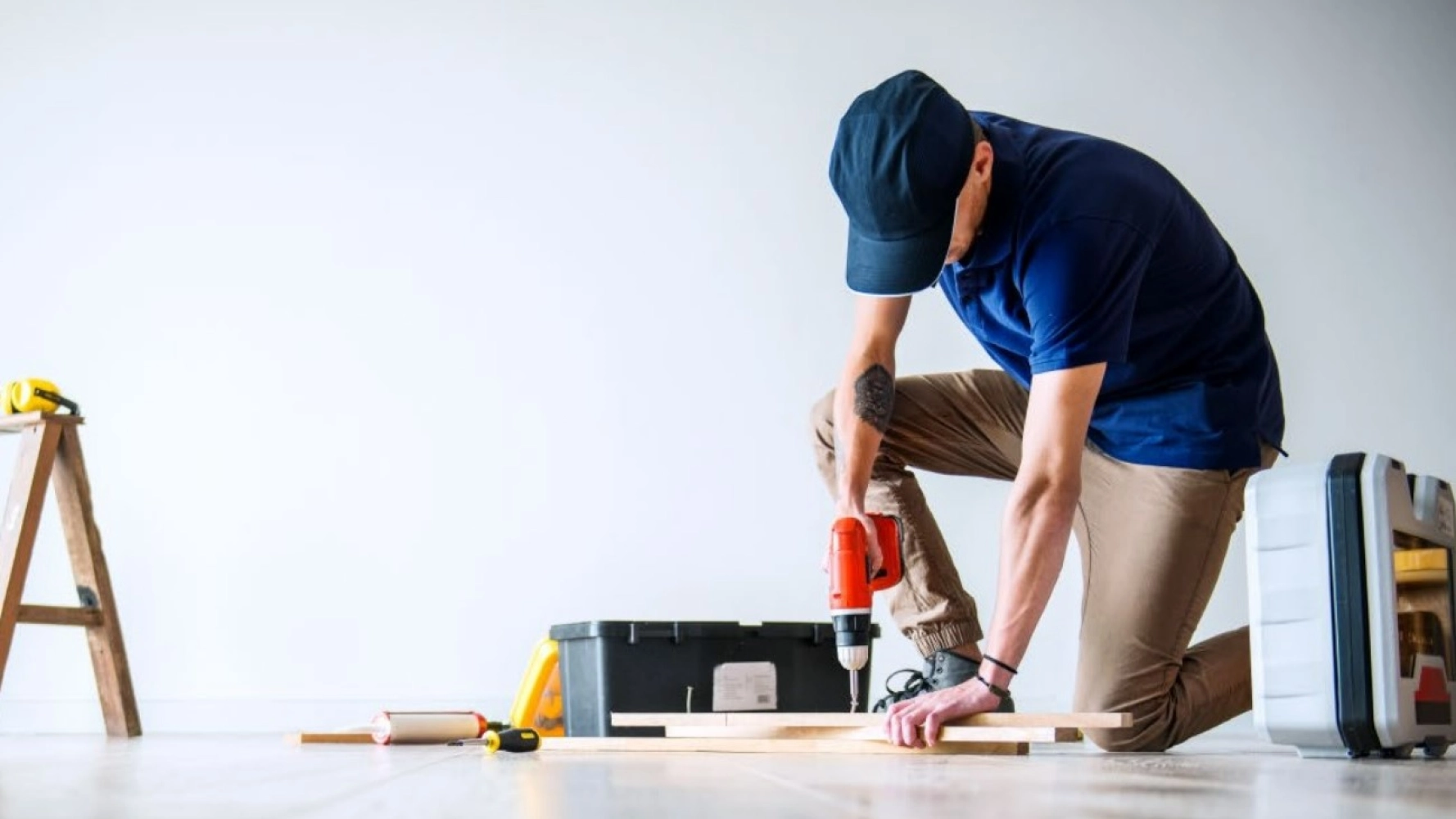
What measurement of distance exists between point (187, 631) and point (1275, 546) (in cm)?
369

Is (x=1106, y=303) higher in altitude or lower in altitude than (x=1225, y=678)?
higher

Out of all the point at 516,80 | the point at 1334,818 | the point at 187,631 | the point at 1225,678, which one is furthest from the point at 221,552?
the point at 1334,818

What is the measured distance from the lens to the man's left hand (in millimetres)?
2143

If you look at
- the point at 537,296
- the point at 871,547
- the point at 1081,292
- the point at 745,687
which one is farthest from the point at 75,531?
the point at 1081,292

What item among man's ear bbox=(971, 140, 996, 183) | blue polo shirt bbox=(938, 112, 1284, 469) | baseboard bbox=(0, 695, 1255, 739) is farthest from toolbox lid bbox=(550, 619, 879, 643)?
baseboard bbox=(0, 695, 1255, 739)

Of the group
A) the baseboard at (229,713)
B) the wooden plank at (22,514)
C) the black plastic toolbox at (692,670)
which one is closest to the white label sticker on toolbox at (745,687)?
the black plastic toolbox at (692,670)

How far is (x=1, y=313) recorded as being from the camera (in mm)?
4977

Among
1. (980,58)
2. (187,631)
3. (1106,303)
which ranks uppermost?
(980,58)

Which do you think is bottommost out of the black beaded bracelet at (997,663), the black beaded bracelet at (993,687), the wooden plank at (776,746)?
the wooden plank at (776,746)

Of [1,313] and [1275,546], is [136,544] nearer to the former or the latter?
[1,313]

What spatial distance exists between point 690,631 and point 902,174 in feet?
4.66

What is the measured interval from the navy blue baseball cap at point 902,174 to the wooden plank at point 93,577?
2713 mm

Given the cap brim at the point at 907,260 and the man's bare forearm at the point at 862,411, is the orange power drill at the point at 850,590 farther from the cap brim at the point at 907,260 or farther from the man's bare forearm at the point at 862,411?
the cap brim at the point at 907,260

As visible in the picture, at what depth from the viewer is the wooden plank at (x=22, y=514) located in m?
3.74
